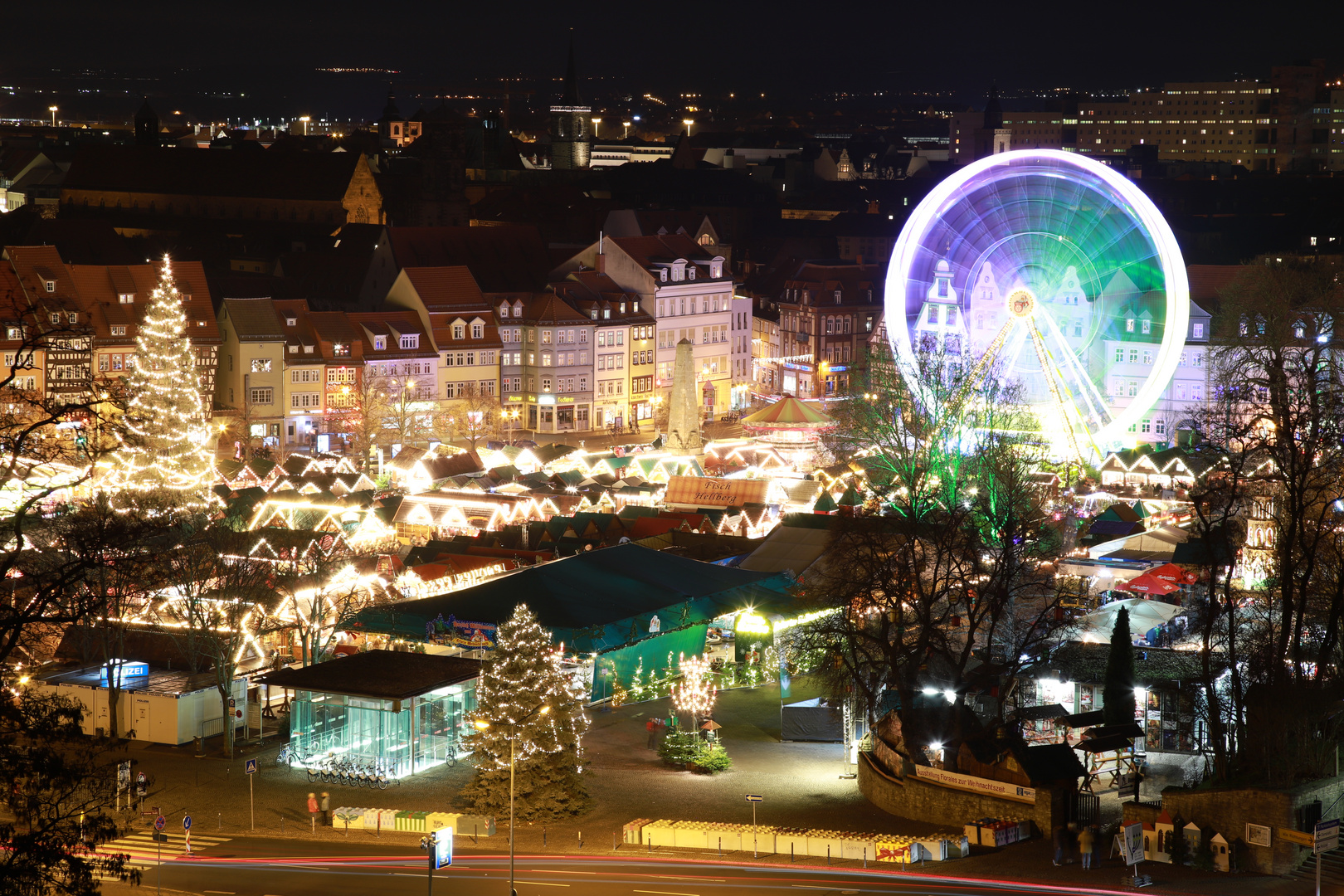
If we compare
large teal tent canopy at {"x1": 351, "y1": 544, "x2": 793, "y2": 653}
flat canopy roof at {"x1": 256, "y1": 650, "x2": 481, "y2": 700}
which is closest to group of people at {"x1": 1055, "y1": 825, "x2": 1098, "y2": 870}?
flat canopy roof at {"x1": 256, "y1": 650, "x2": 481, "y2": 700}

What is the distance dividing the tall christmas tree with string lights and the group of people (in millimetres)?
39353

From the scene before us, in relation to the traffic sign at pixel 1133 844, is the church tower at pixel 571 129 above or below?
above

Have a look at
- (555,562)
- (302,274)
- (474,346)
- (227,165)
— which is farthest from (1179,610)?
(227,165)

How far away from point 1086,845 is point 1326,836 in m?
3.76

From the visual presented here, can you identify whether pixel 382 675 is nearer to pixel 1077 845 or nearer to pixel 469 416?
pixel 1077 845

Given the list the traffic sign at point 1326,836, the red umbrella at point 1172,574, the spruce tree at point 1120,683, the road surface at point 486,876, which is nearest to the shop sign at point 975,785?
the road surface at point 486,876

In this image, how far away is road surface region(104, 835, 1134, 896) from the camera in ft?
99.8

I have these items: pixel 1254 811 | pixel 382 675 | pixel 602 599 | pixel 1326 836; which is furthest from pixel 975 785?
pixel 602 599

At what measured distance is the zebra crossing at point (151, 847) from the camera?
33.4 meters

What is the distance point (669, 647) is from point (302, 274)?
213 feet

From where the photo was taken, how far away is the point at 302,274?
106625 millimetres

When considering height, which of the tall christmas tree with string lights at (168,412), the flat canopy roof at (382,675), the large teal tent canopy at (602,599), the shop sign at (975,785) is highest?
the tall christmas tree with string lights at (168,412)

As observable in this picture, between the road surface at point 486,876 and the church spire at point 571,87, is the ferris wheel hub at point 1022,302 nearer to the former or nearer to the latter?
the road surface at point 486,876

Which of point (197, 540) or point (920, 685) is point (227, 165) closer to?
point (197, 540)
